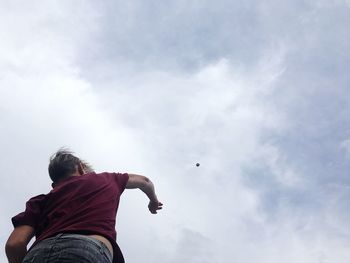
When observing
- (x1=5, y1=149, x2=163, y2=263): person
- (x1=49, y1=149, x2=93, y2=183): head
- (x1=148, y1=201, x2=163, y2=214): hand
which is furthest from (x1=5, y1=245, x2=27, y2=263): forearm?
(x1=148, y1=201, x2=163, y2=214): hand

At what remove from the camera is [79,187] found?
564 centimetres

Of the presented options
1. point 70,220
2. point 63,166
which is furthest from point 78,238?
point 63,166

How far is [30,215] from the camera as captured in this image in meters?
5.40

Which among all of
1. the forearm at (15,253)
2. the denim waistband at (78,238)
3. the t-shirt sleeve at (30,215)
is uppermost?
the t-shirt sleeve at (30,215)

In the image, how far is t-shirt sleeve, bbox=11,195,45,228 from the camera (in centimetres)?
534

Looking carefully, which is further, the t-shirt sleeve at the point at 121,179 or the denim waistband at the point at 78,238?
the t-shirt sleeve at the point at 121,179

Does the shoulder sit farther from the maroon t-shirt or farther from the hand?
the hand

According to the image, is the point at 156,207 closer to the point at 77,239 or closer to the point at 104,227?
the point at 104,227

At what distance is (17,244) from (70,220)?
629 millimetres

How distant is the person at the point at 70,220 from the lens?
4742mm

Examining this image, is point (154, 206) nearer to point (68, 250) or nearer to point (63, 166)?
point (63, 166)

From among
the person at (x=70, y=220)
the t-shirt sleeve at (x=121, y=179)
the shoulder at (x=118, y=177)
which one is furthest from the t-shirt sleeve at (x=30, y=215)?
the t-shirt sleeve at (x=121, y=179)

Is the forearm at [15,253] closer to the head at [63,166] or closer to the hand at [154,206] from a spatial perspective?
the head at [63,166]

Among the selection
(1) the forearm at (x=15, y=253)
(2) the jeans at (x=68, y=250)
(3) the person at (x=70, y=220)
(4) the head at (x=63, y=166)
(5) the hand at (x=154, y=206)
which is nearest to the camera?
(2) the jeans at (x=68, y=250)
